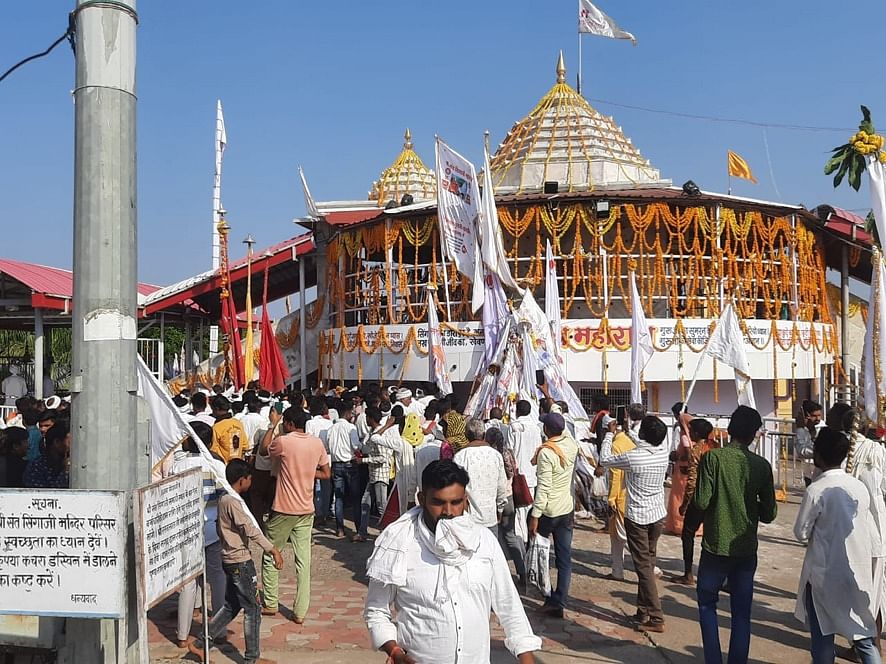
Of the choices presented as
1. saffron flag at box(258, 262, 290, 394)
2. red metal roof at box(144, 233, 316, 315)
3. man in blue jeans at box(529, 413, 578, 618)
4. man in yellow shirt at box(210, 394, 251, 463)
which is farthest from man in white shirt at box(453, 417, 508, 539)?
red metal roof at box(144, 233, 316, 315)

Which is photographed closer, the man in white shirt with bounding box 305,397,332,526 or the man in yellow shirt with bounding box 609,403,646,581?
the man in yellow shirt with bounding box 609,403,646,581

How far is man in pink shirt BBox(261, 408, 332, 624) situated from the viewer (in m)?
6.43

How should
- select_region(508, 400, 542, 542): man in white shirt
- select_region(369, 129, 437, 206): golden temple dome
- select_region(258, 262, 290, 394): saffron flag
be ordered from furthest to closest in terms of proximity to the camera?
select_region(369, 129, 437, 206): golden temple dome < select_region(258, 262, 290, 394): saffron flag < select_region(508, 400, 542, 542): man in white shirt

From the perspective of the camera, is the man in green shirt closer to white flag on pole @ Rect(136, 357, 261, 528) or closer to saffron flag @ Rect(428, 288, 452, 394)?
white flag on pole @ Rect(136, 357, 261, 528)

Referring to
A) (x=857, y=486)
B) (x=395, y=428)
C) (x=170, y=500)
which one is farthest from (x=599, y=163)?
(x=170, y=500)

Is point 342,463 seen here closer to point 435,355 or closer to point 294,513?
point 294,513

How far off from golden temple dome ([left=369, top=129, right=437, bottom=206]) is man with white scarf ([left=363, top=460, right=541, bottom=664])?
27629 millimetres

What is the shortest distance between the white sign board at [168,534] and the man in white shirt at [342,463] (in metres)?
4.88

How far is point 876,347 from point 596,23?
1849 centimetres

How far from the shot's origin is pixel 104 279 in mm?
3701

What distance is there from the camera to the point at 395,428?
8.80 m

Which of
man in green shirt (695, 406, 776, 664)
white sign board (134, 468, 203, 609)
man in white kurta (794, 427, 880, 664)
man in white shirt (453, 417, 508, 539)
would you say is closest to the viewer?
white sign board (134, 468, 203, 609)

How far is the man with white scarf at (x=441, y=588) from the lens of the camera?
301 cm

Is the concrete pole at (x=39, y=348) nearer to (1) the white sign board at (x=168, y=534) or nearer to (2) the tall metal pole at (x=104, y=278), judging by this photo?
(1) the white sign board at (x=168, y=534)
